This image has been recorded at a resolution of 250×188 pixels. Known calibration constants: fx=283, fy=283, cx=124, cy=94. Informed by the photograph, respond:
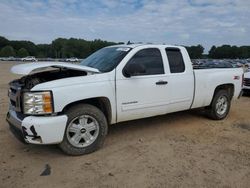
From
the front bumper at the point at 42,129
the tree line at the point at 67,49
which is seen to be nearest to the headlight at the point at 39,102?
the front bumper at the point at 42,129

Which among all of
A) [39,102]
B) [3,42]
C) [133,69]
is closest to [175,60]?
[133,69]

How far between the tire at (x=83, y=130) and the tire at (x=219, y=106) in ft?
10.6

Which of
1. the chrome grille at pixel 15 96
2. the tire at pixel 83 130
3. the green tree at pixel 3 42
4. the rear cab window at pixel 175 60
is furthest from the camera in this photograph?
the green tree at pixel 3 42

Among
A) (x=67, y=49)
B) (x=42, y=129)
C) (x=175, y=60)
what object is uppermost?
(x=67, y=49)

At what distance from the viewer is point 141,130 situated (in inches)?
238

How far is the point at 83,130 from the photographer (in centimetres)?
461

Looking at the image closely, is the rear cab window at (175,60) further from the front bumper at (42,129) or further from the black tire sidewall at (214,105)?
the front bumper at (42,129)

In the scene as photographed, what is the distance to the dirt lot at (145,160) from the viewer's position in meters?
3.78

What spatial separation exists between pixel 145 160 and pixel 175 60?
2429 mm

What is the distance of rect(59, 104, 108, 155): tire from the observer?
4473mm

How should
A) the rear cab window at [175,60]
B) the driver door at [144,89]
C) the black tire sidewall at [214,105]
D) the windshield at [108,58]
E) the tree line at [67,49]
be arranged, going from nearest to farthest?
the driver door at [144,89], the windshield at [108,58], the rear cab window at [175,60], the black tire sidewall at [214,105], the tree line at [67,49]

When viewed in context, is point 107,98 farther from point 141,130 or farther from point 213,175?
point 213,175

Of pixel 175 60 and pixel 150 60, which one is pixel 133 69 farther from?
pixel 175 60

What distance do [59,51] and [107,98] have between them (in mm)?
112387
